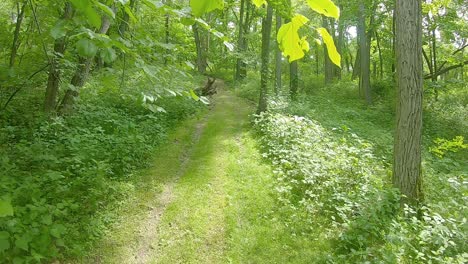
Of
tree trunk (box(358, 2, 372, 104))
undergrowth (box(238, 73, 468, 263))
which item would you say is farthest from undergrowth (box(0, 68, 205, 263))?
tree trunk (box(358, 2, 372, 104))

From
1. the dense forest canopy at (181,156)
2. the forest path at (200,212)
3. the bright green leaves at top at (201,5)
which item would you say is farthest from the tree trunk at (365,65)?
the bright green leaves at top at (201,5)

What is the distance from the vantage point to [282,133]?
7184 millimetres

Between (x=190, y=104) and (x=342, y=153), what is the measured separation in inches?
226

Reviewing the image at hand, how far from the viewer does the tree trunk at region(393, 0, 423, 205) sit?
448 centimetres

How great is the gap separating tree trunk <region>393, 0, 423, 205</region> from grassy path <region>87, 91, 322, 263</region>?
5.82ft

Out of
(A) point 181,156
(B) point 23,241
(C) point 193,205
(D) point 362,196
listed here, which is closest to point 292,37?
(B) point 23,241

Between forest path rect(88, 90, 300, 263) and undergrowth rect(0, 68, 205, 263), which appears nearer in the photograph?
undergrowth rect(0, 68, 205, 263)

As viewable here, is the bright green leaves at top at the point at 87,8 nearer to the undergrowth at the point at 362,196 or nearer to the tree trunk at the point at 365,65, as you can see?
the undergrowth at the point at 362,196

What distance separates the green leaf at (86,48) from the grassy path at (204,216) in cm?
341

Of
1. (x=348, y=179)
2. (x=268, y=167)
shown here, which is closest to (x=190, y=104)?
(x=268, y=167)

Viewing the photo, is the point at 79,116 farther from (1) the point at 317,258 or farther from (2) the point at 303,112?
(2) the point at 303,112

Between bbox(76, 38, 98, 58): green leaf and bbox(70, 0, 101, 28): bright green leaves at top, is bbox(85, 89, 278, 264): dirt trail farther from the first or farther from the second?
bbox(70, 0, 101, 28): bright green leaves at top

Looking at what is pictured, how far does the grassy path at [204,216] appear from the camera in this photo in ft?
13.2

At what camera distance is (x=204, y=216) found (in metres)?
4.82
